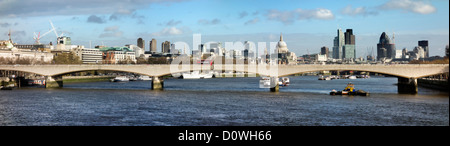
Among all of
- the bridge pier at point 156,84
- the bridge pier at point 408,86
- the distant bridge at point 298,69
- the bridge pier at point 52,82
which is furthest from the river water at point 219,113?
the bridge pier at point 52,82

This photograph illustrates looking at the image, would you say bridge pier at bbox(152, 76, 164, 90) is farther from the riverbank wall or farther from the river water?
the riverbank wall

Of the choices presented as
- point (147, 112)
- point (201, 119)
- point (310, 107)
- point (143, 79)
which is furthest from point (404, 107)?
point (143, 79)

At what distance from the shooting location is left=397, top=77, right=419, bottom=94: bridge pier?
5209 centimetres

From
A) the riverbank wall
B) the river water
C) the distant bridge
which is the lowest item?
the river water

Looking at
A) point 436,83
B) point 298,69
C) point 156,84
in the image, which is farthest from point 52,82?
point 436,83

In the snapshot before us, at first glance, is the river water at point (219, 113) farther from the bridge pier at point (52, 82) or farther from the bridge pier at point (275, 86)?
the bridge pier at point (52, 82)

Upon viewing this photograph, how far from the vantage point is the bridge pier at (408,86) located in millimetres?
52091

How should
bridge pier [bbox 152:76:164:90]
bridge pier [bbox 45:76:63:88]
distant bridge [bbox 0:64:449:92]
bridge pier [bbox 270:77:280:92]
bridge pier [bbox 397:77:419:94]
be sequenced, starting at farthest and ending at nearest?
1. bridge pier [bbox 45:76:63:88]
2. bridge pier [bbox 152:76:164:90]
3. bridge pier [bbox 270:77:280:92]
4. distant bridge [bbox 0:64:449:92]
5. bridge pier [bbox 397:77:419:94]

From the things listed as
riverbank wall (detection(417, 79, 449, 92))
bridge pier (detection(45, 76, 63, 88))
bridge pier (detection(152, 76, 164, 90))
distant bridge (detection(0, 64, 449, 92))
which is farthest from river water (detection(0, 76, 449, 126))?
bridge pier (detection(45, 76, 63, 88))

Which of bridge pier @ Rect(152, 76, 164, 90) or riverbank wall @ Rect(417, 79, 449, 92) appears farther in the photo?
bridge pier @ Rect(152, 76, 164, 90)

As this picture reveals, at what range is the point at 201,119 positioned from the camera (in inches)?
1096
